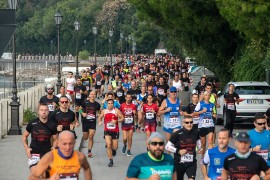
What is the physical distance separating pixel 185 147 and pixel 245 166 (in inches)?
126

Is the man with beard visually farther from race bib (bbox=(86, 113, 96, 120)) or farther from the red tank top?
race bib (bbox=(86, 113, 96, 120))

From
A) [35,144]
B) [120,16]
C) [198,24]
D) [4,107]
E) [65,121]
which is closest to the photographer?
[35,144]

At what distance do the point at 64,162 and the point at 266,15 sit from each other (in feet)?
57.3

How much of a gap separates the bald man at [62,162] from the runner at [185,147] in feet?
12.3

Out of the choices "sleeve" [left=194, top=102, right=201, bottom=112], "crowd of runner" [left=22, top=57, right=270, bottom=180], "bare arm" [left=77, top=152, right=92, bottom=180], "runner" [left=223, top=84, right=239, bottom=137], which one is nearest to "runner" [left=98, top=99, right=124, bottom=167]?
"crowd of runner" [left=22, top=57, right=270, bottom=180]

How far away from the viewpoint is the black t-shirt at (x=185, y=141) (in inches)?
503

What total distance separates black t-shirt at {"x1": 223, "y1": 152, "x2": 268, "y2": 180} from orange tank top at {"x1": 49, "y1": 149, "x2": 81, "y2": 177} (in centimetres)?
183

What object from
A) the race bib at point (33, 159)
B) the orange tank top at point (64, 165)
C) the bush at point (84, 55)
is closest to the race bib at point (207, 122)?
the race bib at point (33, 159)

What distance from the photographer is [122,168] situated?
696 inches

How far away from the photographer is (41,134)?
44.4 feet

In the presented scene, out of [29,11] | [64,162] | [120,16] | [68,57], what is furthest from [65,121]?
[29,11]

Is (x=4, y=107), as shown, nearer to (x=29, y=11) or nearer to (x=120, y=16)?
(x=120, y=16)

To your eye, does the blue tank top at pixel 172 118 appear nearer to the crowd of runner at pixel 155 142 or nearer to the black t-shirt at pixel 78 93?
the crowd of runner at pixel 155 142

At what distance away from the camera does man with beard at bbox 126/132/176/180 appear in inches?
337
